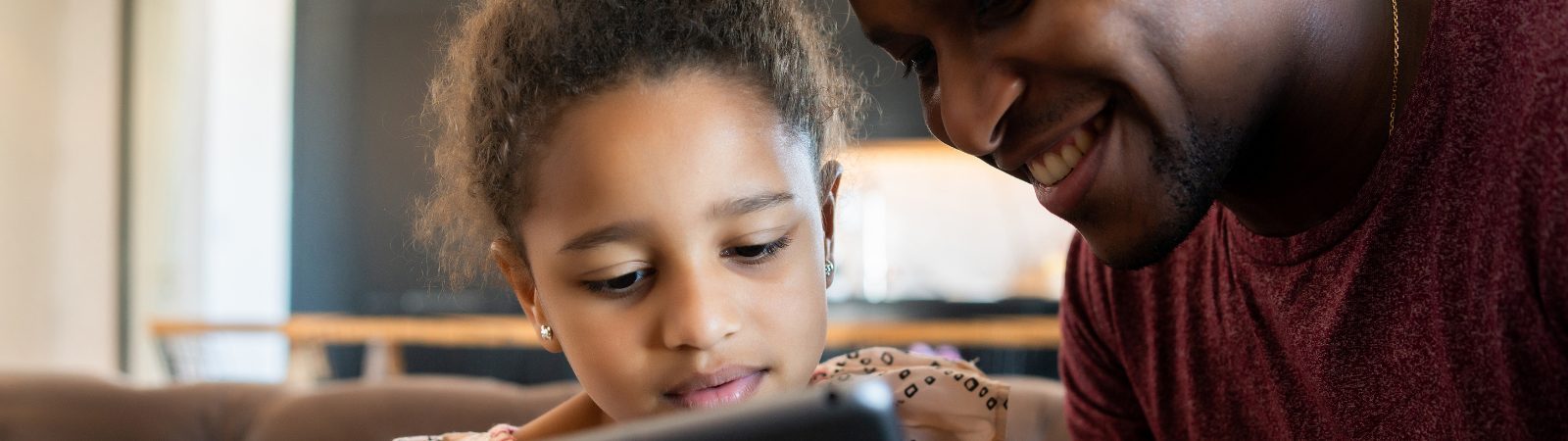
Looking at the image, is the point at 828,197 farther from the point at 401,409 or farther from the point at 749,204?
the point at 401,409

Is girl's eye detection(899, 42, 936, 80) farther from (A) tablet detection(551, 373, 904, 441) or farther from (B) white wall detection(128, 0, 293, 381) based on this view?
(B) white wall detection(128, 0, 293, 381)

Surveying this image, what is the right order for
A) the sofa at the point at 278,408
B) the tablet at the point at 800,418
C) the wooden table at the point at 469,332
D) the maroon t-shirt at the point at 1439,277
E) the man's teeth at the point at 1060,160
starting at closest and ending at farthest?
the tablet at the point at 800,418 → the maroon t-shirt at the point at 1439,277 → the man's teeth at the point at 1060,160 → the sofa at the point at 278,408 → the wooden table at the point at 469,332

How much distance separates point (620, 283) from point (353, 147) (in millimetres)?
4908

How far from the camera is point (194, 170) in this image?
5695 mm

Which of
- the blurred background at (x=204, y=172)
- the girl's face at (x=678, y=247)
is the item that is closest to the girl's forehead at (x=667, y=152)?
the girl's face at (x=678, y=247)

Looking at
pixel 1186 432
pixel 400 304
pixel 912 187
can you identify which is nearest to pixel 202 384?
pixel 1186 432

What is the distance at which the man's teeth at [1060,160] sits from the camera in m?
0.99

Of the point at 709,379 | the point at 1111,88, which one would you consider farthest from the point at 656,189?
the point at 1111,88

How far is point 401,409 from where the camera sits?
5.96 ft

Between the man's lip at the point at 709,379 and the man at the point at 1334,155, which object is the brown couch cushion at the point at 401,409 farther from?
the man at the point at 1334,155

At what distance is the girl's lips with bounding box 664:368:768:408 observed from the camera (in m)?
1.01

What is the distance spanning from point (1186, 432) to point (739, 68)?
59 cm

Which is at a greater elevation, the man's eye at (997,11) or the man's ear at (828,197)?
the man's eye at (997,11)

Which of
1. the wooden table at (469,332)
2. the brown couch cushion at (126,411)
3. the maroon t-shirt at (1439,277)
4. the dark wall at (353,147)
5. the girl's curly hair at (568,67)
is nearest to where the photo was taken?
the maroon t-shirt at (1439,277)
